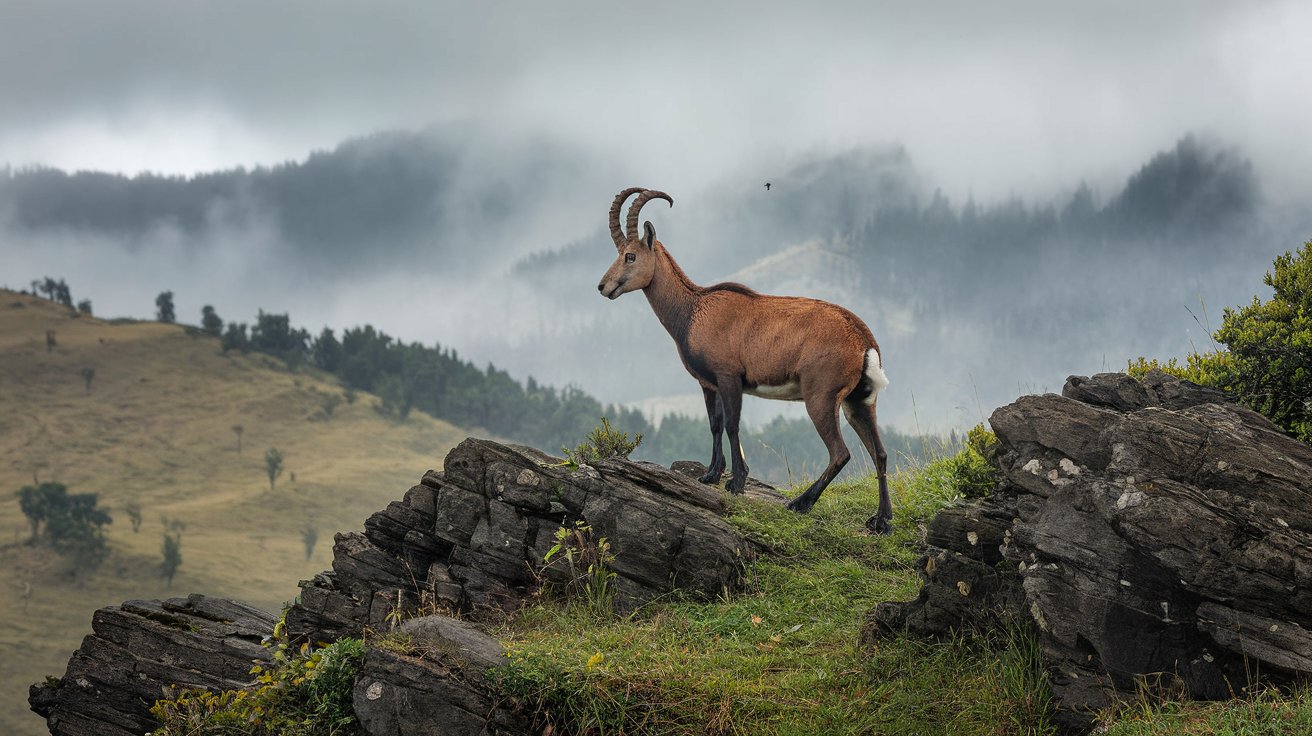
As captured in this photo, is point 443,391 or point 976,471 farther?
point 443,391

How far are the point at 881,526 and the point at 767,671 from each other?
4424 millimetres

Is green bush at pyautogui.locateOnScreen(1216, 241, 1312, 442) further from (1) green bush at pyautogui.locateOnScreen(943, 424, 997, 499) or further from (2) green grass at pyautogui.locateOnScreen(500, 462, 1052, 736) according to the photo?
(2) green grass at pyautogui.locateOnScreen(500, 462, 1052, 736)

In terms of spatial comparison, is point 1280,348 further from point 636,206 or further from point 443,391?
point 443,391

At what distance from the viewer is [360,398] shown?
134375 mm

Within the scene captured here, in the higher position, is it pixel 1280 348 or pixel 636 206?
pixel 636 206

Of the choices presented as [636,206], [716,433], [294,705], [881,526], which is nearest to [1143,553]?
[881,526]

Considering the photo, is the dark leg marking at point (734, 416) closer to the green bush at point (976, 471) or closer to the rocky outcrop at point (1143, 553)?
the green bush at point (976, 471)

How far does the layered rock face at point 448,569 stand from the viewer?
12.3m

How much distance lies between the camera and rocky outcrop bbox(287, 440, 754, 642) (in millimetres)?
12227

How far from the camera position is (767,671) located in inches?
400

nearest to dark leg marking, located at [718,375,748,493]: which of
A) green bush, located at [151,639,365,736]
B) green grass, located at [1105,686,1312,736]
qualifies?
green bush, located at [151,639,365,736]

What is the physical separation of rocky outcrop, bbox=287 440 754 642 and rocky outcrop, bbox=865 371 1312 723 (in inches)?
123

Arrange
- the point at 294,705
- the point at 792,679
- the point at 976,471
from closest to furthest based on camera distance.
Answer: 1. the point at 792,679
2. the point at 294,705
3. the point at 976,471

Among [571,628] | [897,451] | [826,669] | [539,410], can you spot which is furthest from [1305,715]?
[539,410]
